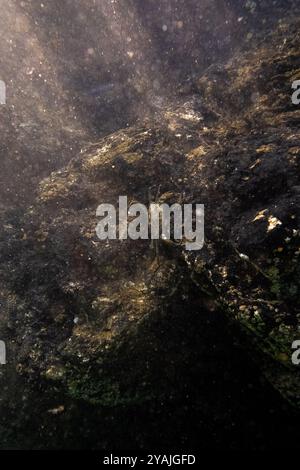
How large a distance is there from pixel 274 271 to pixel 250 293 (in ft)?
0.81

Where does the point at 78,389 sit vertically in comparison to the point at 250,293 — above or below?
below

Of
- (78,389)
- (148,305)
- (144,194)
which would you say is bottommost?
(78,389)

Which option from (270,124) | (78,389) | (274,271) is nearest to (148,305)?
(78,389)

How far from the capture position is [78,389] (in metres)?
3.23

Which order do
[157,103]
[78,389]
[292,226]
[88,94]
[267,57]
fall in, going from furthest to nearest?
[88,94] → [157,103] → [267,57] → [78,389] → [292,226]

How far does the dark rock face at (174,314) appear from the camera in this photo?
283cm

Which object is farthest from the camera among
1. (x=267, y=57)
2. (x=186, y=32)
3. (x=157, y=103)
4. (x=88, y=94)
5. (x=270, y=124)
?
(x=186, y=32)

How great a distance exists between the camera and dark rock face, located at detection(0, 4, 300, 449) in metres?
2.83

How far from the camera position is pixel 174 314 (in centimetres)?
338

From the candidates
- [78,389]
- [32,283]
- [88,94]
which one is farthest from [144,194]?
[88,94]

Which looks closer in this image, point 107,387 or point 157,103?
point 107,387

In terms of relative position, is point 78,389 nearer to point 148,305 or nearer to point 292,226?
point 148,305

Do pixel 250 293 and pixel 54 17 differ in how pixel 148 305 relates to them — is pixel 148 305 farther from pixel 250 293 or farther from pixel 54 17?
pixel 54 17

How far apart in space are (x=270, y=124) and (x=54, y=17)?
6508 mm
